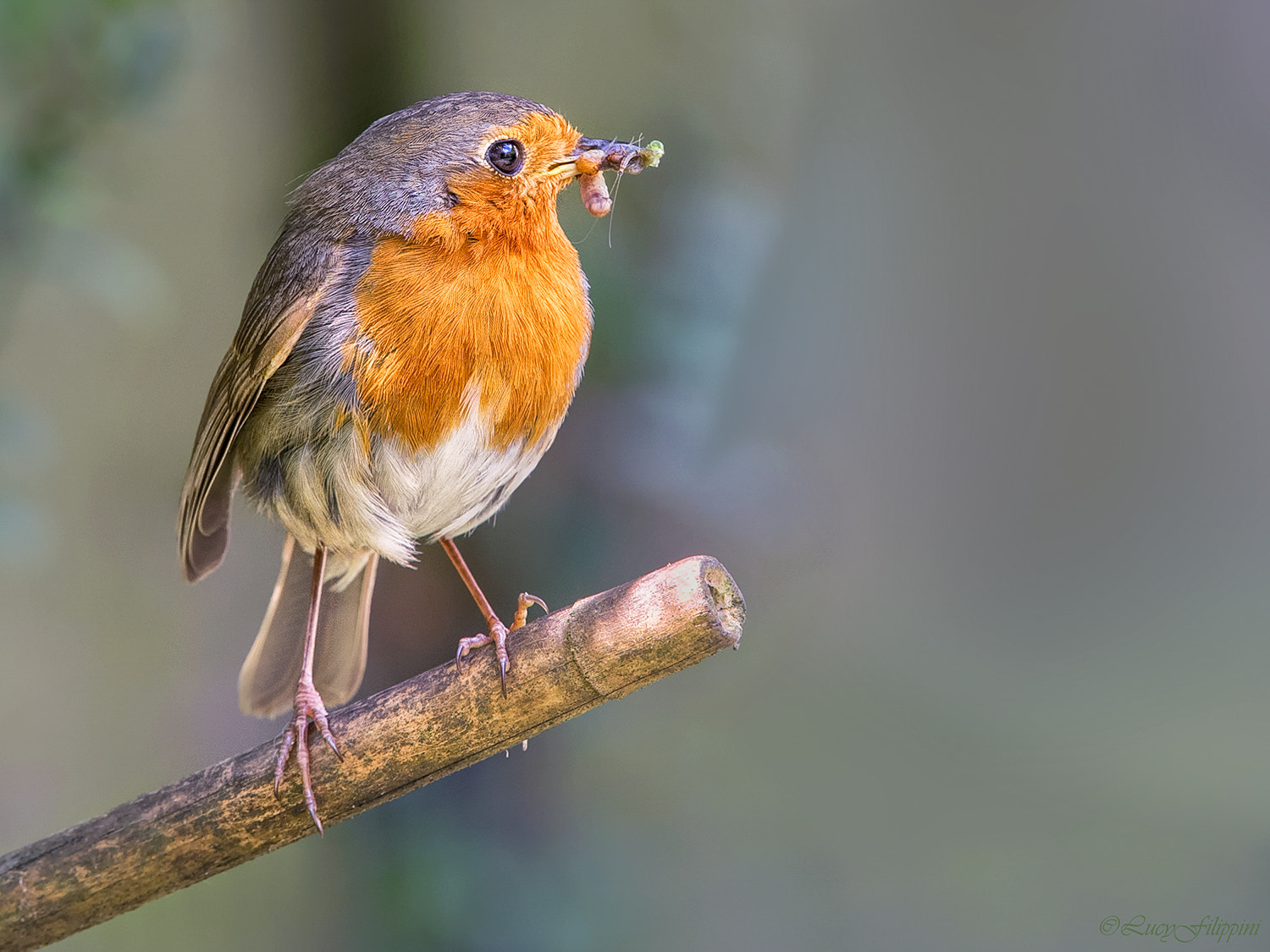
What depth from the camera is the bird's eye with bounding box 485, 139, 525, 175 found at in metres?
2.30

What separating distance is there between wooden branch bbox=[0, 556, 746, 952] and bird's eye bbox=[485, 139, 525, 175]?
2.88ft

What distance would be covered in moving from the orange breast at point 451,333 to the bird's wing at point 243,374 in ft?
0.44

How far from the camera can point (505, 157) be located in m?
2.30

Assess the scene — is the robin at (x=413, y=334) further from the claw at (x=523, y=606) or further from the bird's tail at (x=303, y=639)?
the bird's tail at (x=303, y=639)

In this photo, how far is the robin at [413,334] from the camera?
2213 mm

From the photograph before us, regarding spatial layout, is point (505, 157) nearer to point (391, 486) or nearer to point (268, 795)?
point (391, 486)

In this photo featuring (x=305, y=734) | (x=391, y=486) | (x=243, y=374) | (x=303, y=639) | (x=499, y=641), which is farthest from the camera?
(x=303, y=639)

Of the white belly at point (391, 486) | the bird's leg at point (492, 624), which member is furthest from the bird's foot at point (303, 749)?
the white belly at point (391, 486)

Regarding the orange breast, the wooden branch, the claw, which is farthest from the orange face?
the wooden branch

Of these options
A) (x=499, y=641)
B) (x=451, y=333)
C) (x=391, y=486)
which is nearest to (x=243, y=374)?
(x=391, y=486)

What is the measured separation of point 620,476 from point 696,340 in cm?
40

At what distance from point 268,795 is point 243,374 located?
84cm

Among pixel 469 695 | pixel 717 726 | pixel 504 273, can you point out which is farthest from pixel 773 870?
pixel 504 273

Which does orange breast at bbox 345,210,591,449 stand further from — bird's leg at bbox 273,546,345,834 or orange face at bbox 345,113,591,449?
bird's leg at bbox 273,546,345,834
